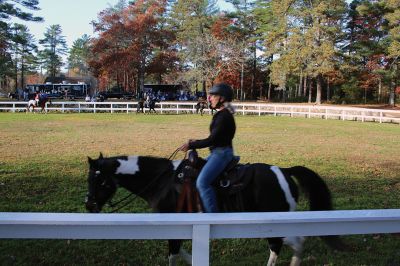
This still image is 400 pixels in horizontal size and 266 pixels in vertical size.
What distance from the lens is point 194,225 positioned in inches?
94.7

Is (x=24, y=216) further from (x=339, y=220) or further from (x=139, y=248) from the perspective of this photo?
(x=139, y=248)

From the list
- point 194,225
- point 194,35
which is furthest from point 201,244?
point 194,35

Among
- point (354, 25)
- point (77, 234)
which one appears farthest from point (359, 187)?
point (354, 25)

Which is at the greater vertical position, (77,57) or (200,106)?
(77,57)

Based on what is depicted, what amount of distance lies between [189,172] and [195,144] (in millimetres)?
323

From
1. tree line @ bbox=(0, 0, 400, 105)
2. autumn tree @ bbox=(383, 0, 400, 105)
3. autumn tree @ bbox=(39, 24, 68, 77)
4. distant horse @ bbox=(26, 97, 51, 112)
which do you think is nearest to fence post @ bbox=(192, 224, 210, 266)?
distant horse @ bbox=(26, 97, 51, 112)

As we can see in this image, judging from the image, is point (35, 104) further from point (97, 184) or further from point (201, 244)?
point (201, 244)

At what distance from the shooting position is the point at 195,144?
14.5 ft

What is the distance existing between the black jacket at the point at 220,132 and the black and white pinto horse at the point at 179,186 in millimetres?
276

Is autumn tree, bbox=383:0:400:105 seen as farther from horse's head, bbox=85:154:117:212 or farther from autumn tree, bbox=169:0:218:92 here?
horse's head, bbox=85:154:117:212

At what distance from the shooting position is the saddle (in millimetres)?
4414

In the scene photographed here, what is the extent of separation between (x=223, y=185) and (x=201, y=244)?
2.03 meters

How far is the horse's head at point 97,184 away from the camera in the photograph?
4.53 meters

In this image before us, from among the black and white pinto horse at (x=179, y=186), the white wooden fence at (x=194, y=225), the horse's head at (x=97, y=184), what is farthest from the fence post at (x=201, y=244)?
the horse's head at (x=97, y=184)
